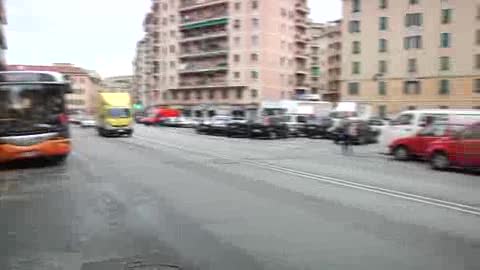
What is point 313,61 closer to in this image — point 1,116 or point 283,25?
point 283,25

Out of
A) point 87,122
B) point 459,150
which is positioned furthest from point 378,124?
point 87,122

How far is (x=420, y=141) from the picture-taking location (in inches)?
795

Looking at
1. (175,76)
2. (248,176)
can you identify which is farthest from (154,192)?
(175,76)

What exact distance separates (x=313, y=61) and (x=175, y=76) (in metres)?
35.5

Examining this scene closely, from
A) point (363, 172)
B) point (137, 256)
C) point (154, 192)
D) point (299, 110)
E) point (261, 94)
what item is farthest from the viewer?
point (261, 94)

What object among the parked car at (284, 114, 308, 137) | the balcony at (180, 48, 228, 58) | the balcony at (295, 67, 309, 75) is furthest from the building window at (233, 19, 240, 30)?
the parked car at (284, 114, 308, 137)

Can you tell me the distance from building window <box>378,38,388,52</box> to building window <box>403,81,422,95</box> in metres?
4.71

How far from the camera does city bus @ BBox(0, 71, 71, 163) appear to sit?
1580 cm

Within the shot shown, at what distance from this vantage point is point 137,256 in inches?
248

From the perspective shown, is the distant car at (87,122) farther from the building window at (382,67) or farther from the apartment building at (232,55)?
the building window at (382,67)

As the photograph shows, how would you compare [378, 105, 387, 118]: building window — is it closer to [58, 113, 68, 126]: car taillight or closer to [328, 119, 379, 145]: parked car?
[328, 119, 379, 145]: parked car

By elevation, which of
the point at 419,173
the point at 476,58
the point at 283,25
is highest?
the point at 283,25

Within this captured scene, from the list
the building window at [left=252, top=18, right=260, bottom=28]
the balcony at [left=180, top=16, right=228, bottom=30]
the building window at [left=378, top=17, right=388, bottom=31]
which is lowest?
the building window at [left=378, top=17, right=388, bottom=31]

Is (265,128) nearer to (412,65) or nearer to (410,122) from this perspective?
(410,122)
